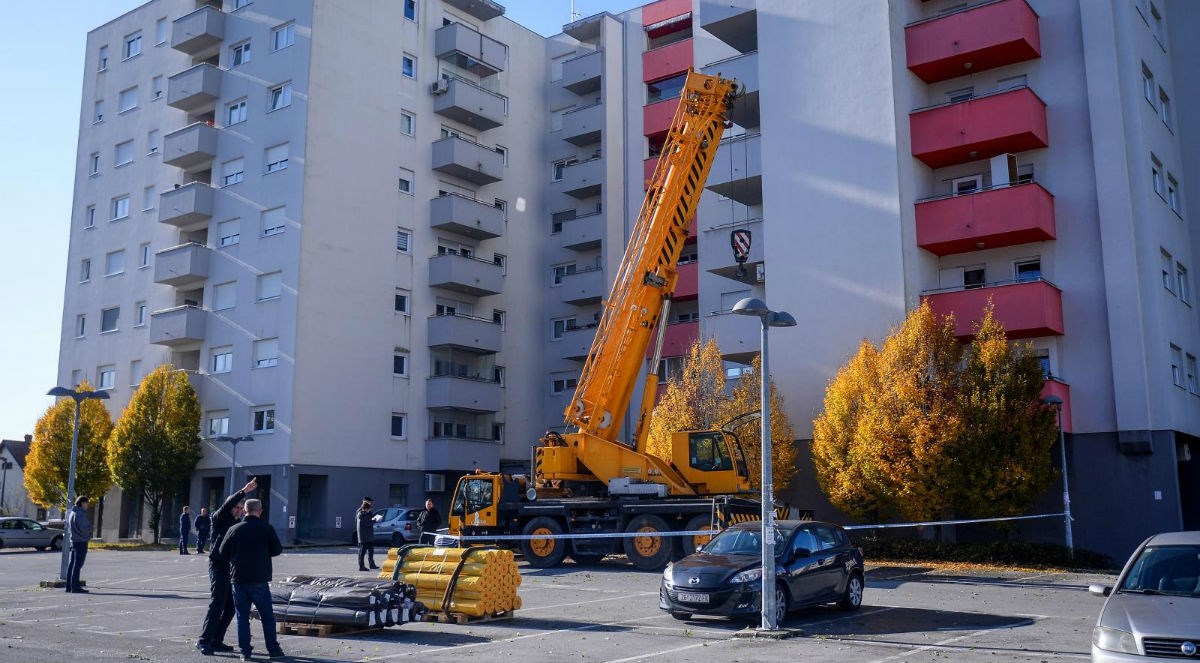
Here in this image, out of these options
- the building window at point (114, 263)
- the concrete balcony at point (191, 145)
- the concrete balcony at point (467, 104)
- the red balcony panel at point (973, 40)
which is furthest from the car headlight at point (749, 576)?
the building window at point (114, 263)

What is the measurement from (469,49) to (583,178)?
7.87 meters

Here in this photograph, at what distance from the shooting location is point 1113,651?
8695 millimetres

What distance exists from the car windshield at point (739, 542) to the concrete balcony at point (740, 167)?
65.1 feet

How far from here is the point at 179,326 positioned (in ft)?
145

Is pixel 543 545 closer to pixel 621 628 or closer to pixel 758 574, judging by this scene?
pixel 621 628

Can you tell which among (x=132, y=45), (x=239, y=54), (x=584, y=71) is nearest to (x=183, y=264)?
(x=239, y=54)

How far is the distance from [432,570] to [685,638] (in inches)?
165

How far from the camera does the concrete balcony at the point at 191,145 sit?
45.4 meters

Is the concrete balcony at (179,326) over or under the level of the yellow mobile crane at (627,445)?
over

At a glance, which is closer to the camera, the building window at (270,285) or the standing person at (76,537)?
the standing person at (76,537)

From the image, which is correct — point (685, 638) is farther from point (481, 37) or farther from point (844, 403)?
point (481, 37)

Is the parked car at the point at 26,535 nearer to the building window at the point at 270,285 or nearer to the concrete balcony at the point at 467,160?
the building window at the point at 270,285

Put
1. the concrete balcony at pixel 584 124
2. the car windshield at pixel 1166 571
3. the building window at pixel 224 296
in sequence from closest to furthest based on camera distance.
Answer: the car windshield at pixel 1166 571 < the building window at pixel 224 296 < the concrete balcony at pixel 584 124

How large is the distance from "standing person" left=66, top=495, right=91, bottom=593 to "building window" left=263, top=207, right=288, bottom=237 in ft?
75.1
